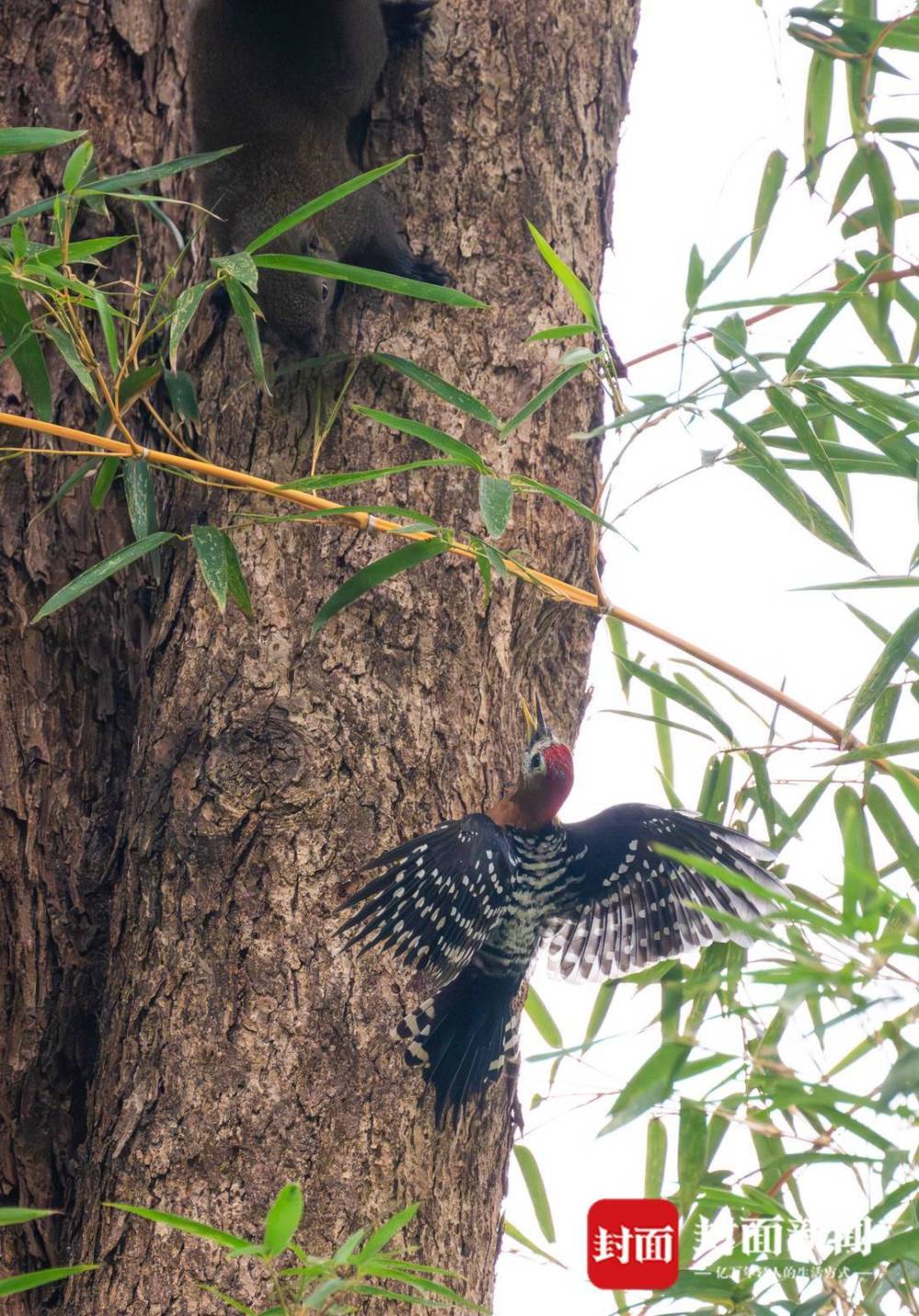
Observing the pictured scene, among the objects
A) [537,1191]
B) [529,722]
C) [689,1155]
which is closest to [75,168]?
[529,722]

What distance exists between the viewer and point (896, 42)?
1.73 meters

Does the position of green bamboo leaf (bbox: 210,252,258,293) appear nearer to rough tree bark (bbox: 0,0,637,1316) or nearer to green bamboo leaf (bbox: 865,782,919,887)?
rough tree bark (bbox: 0,0,637,1316)

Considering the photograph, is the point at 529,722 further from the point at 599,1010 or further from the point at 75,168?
the point at 75,168

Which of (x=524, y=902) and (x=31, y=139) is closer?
(x=31, y=139)

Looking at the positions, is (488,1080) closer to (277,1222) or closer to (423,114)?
(277,1222)

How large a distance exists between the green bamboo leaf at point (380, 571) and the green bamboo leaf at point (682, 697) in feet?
1.55

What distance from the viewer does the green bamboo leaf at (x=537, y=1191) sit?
1937mm

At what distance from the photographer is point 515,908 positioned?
176 cm

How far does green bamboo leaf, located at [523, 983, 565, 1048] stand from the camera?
2.07 metres

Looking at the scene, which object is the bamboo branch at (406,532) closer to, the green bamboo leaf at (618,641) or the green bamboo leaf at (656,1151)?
the green bamboo leaf at (618,641)

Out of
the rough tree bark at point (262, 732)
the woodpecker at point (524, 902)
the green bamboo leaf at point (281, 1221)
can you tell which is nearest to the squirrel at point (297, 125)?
the rough tree bark at point (262, 732)

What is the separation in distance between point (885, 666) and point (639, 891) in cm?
52

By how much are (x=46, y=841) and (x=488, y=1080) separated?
24.7 inches

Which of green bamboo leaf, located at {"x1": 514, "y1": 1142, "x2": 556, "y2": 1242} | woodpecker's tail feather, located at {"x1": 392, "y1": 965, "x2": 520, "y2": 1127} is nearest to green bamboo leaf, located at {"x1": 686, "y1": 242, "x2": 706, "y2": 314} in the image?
woodpecker's tail feather, located at {"x1": 392, "y1": 965, "x2": 520, "y2": 1127}
